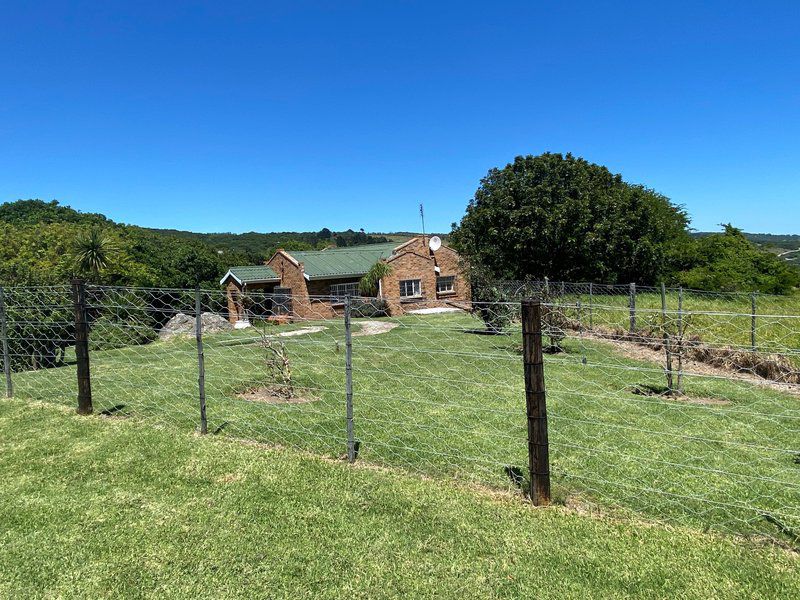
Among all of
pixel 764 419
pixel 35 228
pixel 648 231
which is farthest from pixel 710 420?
pixel 35 228

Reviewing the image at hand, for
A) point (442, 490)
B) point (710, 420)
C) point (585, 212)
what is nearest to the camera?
point (442, 490)

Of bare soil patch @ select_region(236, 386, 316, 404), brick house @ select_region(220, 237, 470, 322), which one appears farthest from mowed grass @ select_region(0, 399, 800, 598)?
brick house @ select_region(220, 237, 470, 322)

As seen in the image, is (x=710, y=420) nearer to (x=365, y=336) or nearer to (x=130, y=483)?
(x=130, y=483)

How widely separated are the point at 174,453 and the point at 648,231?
26.0 m

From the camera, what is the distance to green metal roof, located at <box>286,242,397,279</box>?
997 inches

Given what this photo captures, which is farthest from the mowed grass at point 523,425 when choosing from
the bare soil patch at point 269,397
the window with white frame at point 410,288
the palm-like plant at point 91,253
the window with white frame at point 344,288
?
the palm-like plant at point 91,253

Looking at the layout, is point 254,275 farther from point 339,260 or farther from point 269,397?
point 269,397

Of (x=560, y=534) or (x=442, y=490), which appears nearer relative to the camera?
(x=560, y=534)

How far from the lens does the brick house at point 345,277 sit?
25094 mm

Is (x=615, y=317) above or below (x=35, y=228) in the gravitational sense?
below

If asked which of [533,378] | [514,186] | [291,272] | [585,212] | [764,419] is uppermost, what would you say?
[514,186]

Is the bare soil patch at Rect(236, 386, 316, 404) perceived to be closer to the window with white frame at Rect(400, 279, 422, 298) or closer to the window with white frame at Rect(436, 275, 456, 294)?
the window with white frame at Rect(400, 279, 422, 298)

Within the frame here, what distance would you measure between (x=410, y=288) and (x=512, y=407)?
19767 millimetres

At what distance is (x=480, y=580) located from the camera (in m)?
2.80
